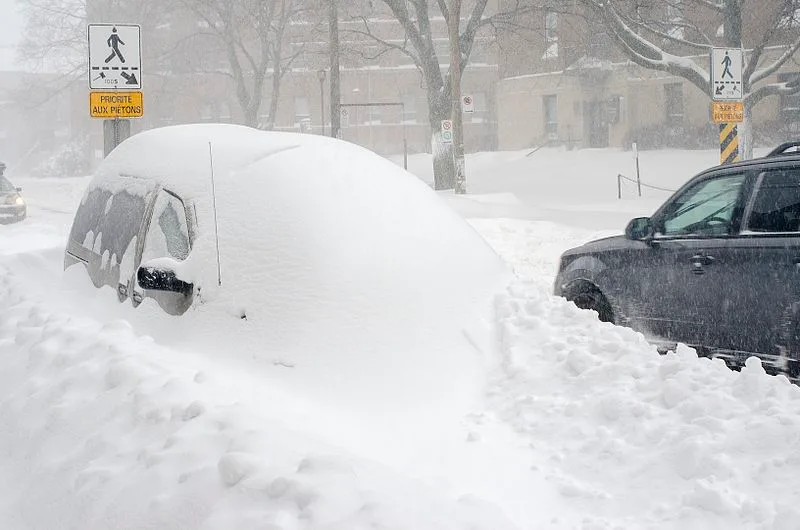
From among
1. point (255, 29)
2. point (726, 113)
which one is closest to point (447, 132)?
point (726, 113)

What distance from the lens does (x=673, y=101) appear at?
150ft

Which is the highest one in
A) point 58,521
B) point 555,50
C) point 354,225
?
point 555,50

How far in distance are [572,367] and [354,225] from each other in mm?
1283

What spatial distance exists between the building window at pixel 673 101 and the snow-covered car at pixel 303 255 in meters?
41.5

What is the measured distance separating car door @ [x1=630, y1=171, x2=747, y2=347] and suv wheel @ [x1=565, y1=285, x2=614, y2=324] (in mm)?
361

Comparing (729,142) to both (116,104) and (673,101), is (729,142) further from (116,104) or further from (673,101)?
(673,101)

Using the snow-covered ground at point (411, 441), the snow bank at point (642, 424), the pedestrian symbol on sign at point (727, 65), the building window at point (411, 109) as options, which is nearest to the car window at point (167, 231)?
the snow-covered ground at point (411, 441)

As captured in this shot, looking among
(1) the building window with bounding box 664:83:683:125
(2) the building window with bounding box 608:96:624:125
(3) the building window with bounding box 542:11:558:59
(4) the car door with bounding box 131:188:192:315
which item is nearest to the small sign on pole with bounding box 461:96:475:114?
(2) the building window with bounding box 608:96:624:125

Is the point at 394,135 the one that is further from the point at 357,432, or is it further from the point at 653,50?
the point at 357,432

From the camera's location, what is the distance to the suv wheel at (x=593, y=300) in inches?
316

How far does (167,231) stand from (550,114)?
1828 inches

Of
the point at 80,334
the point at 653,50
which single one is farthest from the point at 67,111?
the point at 80,334

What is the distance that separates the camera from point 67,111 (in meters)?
82.8

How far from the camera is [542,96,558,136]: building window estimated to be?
165 ft
